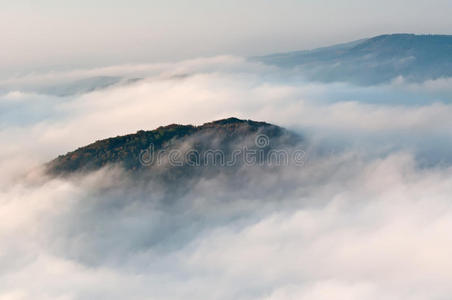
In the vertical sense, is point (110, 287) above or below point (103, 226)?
A: below

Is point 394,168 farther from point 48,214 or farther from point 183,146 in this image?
point 48,214

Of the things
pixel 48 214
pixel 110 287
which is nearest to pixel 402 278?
pixel 110 287

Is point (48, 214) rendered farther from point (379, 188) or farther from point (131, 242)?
point (379, 188)

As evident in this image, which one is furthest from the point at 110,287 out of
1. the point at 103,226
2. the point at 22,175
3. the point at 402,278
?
the point at 22,175

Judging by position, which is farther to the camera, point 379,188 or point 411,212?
point 379,188

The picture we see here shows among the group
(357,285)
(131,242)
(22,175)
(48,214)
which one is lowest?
(357,285)

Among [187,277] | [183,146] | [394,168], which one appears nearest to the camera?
[187,277]

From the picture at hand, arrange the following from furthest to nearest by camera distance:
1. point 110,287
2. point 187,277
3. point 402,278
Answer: point 187,277
point 110,287
point 402,278
